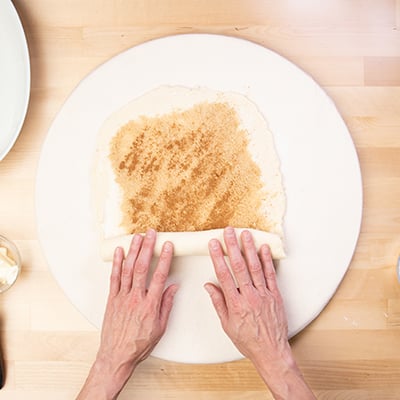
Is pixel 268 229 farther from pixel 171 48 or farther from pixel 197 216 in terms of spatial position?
pixel 171 48

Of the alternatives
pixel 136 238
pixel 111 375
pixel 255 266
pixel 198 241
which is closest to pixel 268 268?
pixel 255 266

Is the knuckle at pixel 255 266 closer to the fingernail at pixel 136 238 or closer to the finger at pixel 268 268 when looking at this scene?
the finger at pixel 268 268

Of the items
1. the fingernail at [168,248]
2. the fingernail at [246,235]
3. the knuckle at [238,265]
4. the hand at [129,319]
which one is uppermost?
the fingernail at [246,235]

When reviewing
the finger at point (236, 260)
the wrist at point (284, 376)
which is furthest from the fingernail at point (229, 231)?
the wrist at point (284, 376)

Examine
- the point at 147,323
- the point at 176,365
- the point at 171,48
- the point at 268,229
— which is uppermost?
the point at 171,48

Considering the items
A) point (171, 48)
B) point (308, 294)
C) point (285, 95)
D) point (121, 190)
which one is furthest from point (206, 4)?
point (308, 294)

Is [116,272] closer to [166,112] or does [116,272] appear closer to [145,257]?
[145,257]
